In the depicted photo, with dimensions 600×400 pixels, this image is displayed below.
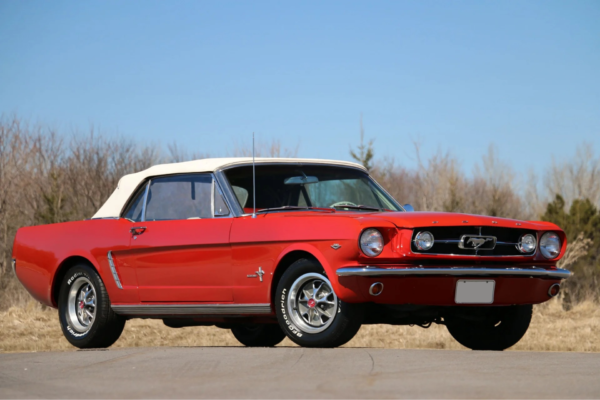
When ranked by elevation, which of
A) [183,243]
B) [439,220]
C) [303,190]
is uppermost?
[303,190]

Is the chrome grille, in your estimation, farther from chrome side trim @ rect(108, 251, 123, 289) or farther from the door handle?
chrome side trim @ rect(108, 251, 123, 289)

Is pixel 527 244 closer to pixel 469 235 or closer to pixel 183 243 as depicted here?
pixel 469 235

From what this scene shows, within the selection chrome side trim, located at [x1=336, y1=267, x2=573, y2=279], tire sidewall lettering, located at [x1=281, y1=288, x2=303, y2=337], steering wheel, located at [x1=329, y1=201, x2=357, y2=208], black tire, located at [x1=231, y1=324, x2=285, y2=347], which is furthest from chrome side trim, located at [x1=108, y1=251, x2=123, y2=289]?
chrome side trim, located at [x1=336, y1=267, x2=573, y2=279]

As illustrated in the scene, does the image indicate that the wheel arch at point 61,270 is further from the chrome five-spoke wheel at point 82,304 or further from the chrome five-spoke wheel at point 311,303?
the chrome five-spoke wheel at point 311,303

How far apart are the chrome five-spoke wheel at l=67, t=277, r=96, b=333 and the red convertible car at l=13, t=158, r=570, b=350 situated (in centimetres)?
2

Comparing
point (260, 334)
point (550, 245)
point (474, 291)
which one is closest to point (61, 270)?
point (260, 334)

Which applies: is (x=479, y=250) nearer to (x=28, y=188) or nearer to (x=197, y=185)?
(x=197, y=185)

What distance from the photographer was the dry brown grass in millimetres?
13203

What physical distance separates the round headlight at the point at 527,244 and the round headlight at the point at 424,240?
1008mm

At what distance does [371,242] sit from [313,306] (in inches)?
28.1

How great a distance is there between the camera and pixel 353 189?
857cm

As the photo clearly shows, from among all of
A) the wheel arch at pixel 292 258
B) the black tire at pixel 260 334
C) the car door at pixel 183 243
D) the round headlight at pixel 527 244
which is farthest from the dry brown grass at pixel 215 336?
the round headlight at pixel 527 244

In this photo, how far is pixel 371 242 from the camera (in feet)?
21.8

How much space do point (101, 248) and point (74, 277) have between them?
55cm
